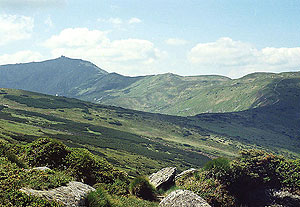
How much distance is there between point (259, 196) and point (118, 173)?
16.0 metres

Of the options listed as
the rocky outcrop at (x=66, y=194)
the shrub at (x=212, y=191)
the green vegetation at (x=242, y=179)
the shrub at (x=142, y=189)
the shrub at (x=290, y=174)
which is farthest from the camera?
the shrub at (x=290, y=174)

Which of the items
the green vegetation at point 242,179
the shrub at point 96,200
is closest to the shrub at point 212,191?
the green vegetation at point 242,179

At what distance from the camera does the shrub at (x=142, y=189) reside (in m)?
24.9

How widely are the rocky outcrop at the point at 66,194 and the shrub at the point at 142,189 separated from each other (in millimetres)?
9894

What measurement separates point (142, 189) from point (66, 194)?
12569 millimetres

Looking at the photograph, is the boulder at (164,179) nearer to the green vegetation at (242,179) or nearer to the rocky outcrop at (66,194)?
the green vegetation at (242,179)

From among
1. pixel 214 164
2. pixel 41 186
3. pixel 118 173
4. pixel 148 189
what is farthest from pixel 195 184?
pixel 41 186

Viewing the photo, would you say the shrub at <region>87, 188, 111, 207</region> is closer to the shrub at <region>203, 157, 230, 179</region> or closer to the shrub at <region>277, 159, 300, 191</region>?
the shrub at <region>203, 157, 230, 179</region>

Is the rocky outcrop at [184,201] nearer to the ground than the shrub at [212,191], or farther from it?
farther from it

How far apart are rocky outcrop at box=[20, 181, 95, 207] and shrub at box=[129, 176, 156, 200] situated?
32.5ft

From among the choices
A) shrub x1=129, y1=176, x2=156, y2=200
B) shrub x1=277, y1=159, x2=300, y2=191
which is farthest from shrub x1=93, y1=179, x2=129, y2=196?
shrub x1=277, y1=159, x2=300, y2=191

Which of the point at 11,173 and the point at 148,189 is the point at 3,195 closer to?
the point at 11,173

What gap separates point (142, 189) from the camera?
25203 millimetres

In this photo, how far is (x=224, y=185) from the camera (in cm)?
2752
